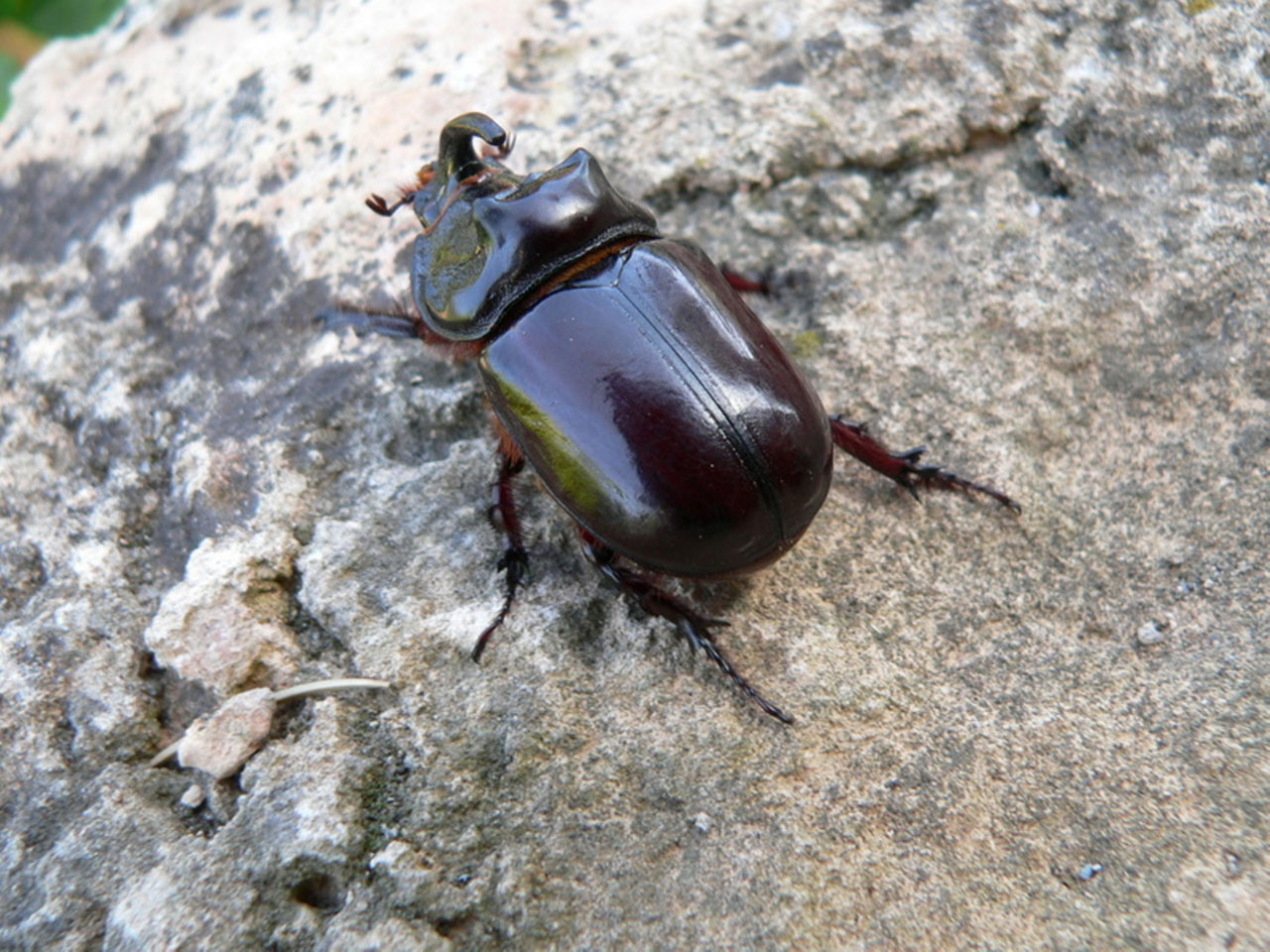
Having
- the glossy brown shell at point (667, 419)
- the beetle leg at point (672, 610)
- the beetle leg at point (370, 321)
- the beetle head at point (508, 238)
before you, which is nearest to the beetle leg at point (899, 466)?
the glossy brown shell at point (667, 419)

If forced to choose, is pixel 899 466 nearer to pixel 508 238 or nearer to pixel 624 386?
pixel 624 386

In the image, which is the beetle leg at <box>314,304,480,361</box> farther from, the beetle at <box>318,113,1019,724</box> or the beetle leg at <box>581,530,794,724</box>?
the beetle leg at <box>581,530,794,724</box>

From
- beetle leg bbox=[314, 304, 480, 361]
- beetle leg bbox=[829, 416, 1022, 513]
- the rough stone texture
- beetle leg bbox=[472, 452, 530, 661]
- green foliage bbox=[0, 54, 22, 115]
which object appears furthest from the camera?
green foliage bbox=[0, 54, 22, 115]

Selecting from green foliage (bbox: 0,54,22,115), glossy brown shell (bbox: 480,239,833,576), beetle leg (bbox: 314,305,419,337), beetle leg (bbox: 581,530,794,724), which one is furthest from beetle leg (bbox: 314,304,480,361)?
green foliage (bbox: 0,54,22,115)

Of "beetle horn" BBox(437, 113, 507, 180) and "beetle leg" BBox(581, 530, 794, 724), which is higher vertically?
"beetle horn" BBox(437, 113, 507, 180)

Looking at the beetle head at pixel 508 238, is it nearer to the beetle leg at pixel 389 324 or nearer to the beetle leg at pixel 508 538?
the beetle leg at pixel 389 324

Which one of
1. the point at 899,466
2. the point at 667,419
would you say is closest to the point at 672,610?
the point at 667,419
